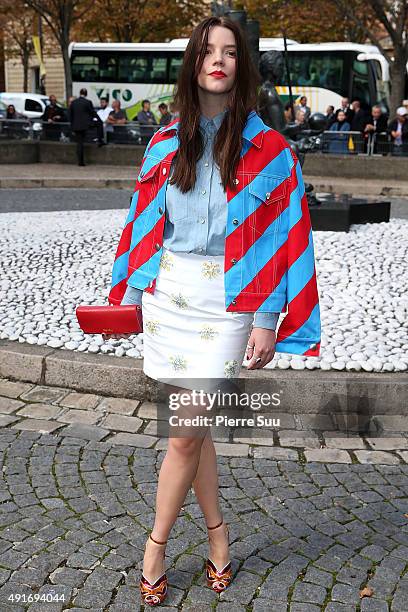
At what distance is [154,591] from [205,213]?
1.28m

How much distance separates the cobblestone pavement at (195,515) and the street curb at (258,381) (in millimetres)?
100

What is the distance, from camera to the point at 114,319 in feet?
9.32

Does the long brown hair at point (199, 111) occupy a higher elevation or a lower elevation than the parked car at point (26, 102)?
higher

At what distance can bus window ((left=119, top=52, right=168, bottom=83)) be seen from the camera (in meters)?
29.4

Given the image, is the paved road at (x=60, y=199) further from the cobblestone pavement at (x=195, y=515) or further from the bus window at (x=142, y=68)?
the bus window at (x=142, y=68)

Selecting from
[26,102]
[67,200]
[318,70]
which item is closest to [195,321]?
[67,200]

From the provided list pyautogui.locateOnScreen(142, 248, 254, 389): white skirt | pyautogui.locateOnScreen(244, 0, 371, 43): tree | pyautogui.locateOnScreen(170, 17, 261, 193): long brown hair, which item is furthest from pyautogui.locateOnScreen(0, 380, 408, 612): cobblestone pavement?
pyautogui.locateOnScreen(244, 0, 371, 43): tree

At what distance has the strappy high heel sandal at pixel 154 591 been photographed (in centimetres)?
288

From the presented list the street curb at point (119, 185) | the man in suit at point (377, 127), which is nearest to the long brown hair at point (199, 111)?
the street curb at point (119, 185)

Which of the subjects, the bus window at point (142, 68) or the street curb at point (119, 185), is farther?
the bus window at point (142, 68)

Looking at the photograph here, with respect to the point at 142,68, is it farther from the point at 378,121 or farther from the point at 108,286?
the point at 108,286

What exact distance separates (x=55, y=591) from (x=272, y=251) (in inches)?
54.7

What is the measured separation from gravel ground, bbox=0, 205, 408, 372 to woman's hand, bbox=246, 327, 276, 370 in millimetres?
2173

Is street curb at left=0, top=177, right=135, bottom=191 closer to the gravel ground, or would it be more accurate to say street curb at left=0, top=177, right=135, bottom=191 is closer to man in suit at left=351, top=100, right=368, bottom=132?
man in suit at left=351, top=100, right=368, bottom=132
